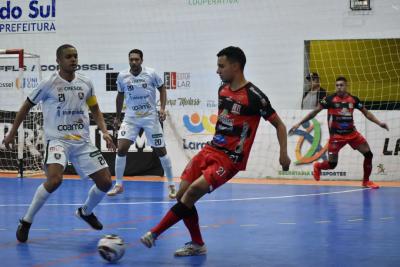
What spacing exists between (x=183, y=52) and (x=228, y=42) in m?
1.36

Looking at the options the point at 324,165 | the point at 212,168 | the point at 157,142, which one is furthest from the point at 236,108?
the point at 324,165

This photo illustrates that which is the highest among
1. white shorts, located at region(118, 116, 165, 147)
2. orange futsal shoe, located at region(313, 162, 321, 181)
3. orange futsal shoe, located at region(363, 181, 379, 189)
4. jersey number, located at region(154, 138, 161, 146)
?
white shorts, located at region(118, 116, 165, 147)

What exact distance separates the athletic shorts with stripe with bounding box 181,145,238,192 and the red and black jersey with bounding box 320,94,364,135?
7.81 meters

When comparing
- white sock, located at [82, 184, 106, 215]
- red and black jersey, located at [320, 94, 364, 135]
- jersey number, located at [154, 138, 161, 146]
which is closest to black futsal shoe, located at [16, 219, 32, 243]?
white sock, located at [82, 184, 106, 215]

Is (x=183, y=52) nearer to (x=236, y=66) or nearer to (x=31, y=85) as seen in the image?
(x=31, y=85)

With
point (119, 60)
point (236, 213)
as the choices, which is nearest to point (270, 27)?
point (119, 60)

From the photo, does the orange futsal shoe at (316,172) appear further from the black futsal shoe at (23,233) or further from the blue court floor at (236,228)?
the black futsal shoe at (23,233)

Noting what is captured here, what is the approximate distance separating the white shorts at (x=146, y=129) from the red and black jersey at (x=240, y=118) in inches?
210

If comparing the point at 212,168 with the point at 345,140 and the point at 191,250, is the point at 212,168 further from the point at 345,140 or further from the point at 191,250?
the point at 345,140

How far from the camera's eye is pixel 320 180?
16.1 metres

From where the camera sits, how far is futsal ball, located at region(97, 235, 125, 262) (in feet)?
21.4

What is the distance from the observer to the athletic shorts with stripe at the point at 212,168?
267 inches

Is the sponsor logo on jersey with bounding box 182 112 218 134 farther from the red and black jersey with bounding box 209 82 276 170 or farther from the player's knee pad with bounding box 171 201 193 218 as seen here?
the player's knee pad with bounding box 171 201 193 218

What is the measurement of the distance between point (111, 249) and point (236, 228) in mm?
2754
